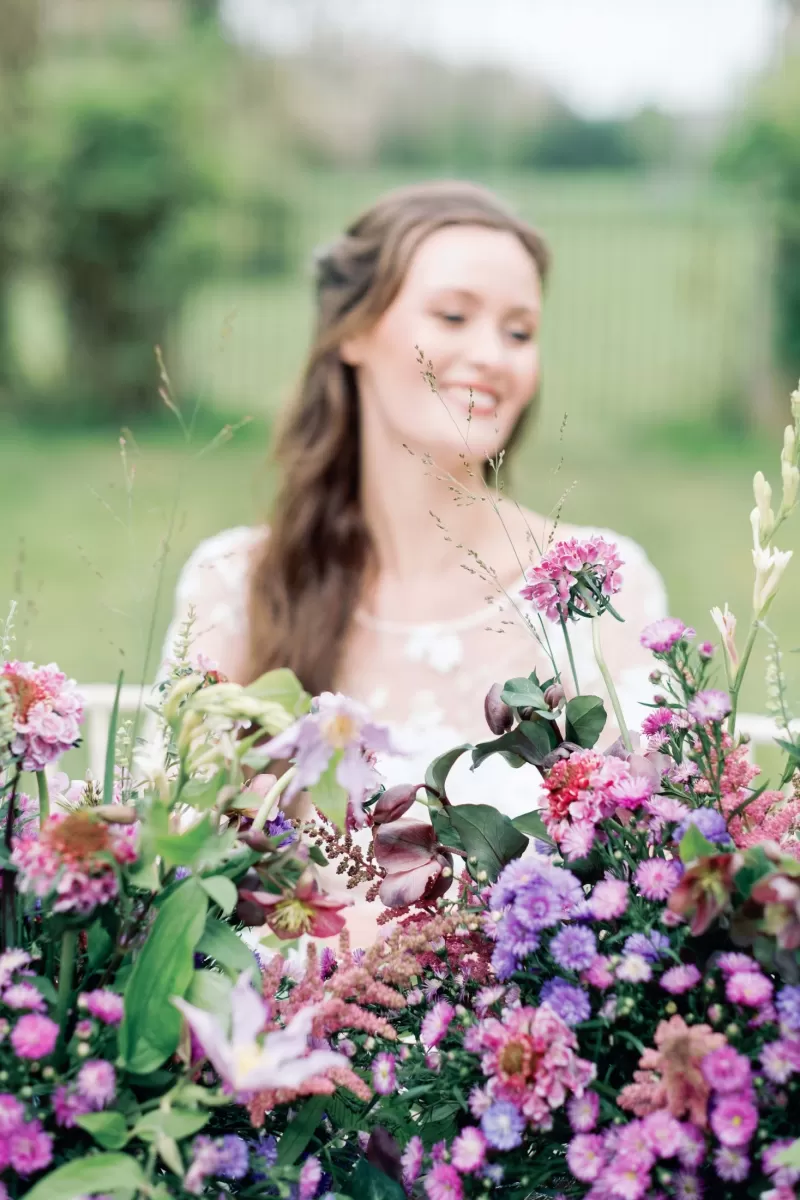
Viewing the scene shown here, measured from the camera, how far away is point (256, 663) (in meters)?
1.93

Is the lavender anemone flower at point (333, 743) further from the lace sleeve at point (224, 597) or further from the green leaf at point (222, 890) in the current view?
the lace sleeve at point (224, 597)

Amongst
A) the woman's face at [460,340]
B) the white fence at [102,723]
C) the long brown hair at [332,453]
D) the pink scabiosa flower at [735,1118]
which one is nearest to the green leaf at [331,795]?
the pink scabiosa flower at [735,1118]

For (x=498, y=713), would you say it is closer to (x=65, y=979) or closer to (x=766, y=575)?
(x=766, y=575)

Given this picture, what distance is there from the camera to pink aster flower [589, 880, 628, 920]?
0.65 meters

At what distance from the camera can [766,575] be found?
743mm

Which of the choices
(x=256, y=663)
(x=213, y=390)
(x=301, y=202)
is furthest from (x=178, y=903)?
(x=301, y=202)

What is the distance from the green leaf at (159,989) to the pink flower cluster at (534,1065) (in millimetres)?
144

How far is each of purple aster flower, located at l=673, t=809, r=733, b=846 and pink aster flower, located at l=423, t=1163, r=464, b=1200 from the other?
0.63ft

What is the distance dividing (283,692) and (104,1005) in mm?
167

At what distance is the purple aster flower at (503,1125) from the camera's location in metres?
0.63

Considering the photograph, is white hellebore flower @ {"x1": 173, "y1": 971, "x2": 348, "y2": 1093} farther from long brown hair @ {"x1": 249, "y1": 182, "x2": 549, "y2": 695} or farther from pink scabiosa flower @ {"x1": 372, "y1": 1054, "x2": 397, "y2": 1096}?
long brown hair @ {"x1": 249, "y1": 182, "x2": 549, "y2": 695}

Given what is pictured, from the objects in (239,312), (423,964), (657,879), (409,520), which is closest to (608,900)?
(657,879)

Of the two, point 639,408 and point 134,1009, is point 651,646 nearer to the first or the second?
point 134,1009

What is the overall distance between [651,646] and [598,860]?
0.11m
